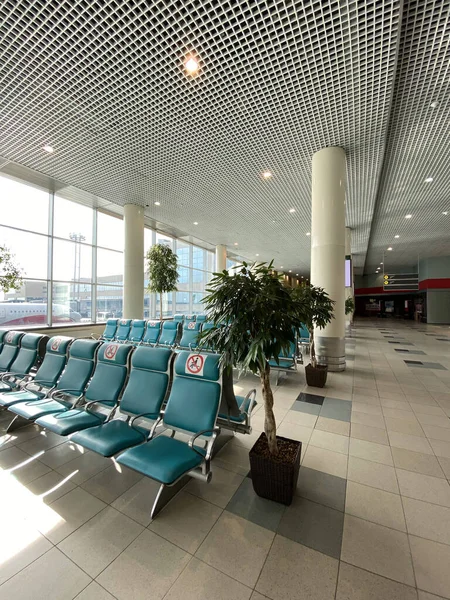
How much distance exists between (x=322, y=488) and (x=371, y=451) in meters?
0.85

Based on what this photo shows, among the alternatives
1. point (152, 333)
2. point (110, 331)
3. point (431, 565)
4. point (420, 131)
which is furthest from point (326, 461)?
point (110, 331)

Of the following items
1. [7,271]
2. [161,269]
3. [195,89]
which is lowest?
[7,271]

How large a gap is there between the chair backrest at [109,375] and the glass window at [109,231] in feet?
23.5

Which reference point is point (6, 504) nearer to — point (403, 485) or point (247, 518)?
point (247, 518)

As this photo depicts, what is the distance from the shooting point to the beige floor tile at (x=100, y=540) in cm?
140

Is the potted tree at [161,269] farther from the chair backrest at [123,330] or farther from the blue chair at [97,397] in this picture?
the blue chair at [97,397]

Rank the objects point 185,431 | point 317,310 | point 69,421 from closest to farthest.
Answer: point 185,431 < point 69,421 < point 317,310

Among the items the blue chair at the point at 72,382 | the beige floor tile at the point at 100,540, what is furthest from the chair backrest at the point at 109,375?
the beige floor tile at the point at 100,540

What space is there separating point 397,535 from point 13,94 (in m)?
6.62

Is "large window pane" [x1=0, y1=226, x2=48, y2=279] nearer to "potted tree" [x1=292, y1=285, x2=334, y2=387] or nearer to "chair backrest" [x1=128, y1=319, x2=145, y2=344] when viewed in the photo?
"chair backrest" [x1=128, y1=319, x2=145, y2=344]

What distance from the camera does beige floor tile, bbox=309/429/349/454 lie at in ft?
8.18

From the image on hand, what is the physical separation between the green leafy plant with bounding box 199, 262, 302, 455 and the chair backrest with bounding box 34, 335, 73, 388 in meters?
2.28

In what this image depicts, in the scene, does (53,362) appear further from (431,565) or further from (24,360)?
(431,565)

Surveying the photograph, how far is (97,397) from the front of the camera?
2621mm
